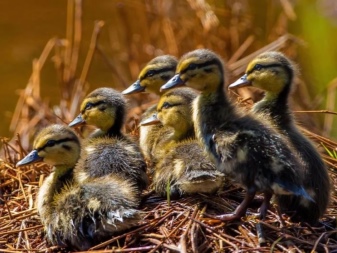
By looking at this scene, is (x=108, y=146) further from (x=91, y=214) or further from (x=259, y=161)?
(x=259, y=161)

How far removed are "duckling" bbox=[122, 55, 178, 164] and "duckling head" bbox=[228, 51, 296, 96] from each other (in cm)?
72

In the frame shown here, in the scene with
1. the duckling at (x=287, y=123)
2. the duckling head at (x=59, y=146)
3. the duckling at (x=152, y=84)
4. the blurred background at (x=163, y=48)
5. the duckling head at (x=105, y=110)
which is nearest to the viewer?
the duckling at (x=287, y=123)

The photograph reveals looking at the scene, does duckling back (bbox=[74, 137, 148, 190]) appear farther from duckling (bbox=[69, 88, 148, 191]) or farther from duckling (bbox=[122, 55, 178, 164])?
duckling (bbox=[122, 55, 178, 164])

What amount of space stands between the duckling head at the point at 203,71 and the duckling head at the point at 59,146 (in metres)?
0.68

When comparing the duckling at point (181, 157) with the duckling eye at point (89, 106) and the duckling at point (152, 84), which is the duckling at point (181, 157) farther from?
the duckling eye at point (89, 106)

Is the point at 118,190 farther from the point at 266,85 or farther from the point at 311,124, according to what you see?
the point at 311,124

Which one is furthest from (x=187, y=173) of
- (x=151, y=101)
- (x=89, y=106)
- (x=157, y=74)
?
(x=151, y=101)

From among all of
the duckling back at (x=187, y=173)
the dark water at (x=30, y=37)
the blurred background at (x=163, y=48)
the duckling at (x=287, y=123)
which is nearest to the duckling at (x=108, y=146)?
the duckling back at (x=187, y=173)

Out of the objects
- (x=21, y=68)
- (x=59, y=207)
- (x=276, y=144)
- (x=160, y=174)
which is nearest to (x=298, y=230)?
(x=276, y=144)

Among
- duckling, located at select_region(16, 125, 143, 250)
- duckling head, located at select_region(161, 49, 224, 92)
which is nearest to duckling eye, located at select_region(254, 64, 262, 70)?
duckling head, located at select_region(161, 49, 224, 92)

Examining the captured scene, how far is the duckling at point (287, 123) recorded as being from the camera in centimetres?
501

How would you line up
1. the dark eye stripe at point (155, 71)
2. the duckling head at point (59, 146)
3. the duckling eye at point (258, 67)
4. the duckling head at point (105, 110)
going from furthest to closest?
1. the dark eye stripe at point (155, 71)
2. the duckling head at point (105, 110)
3. the duckling eye at point (258, 67)
4. the duckling head at point (59, 146)

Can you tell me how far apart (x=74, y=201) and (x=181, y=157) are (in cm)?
65

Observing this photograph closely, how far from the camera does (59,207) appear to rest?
503 centimetres
